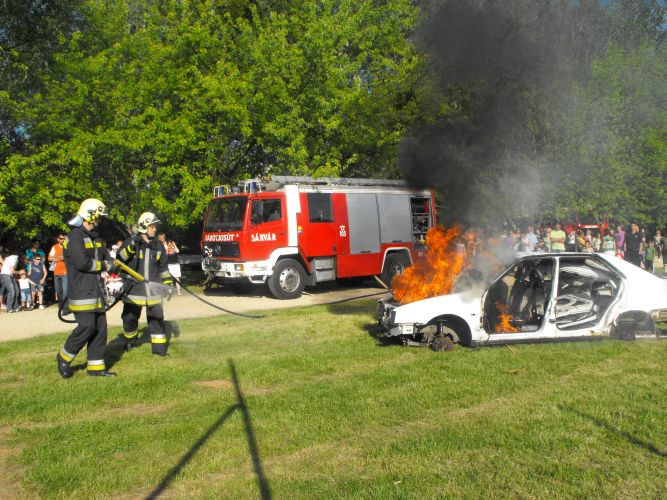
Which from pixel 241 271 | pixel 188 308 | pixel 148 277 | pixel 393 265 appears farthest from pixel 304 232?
pixel 148 277

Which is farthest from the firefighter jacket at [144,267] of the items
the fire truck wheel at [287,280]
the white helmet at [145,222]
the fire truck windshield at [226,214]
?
the fire truck wheel at [287,280]

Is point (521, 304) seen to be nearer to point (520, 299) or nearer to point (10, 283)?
point (520, 299)

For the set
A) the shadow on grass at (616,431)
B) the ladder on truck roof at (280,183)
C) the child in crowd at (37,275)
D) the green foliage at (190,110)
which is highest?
the green foliage at (190,110)

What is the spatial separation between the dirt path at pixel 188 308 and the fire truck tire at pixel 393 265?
17.8 inches

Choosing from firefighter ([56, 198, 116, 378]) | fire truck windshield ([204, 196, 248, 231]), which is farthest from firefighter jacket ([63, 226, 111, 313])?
fire truck windshield ([204, 196, 248, 231])

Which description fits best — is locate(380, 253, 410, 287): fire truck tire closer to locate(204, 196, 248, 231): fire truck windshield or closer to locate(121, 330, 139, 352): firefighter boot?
locate(204, 196, 248, 231): fire truck windshield

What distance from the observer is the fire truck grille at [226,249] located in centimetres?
1417

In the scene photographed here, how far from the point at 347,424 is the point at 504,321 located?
337cm

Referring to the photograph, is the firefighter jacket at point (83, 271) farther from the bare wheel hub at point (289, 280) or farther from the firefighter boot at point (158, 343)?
the bare wheel hub at point (289, 280)

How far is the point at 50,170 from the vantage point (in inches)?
583

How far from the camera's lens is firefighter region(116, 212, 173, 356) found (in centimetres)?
802

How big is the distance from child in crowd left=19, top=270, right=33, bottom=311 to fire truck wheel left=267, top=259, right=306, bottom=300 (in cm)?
556

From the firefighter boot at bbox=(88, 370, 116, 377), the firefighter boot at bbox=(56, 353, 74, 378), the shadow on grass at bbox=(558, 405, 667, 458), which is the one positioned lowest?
the shadow on grass at bbox=(558, 405, 667, 458)

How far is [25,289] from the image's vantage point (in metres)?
13.8
